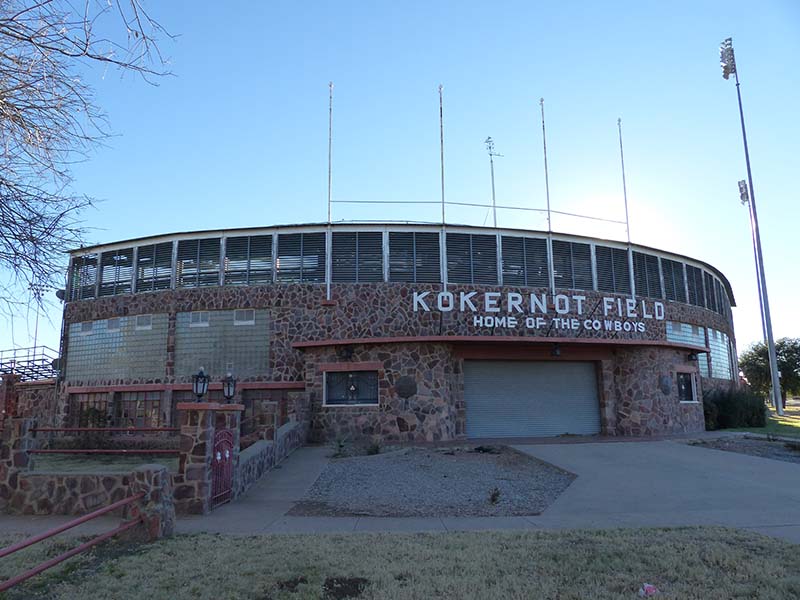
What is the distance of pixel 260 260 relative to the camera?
23.2 metres

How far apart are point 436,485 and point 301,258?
12.8 m

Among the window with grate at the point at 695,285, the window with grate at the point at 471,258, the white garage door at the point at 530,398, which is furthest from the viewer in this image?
the window with grate at the point at 695,285

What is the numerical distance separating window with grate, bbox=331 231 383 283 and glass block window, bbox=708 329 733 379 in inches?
711

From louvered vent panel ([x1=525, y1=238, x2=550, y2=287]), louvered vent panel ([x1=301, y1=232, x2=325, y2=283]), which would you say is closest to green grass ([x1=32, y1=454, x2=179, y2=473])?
louvered vent panel ([x1=301, y1=232, x2=325, y2=283])

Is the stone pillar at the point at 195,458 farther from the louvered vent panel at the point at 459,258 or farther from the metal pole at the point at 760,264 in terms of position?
the metal pole at the point at 760,264

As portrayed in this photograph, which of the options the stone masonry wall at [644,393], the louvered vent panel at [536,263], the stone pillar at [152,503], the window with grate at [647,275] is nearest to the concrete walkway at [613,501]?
the stone pillar at [152,503]

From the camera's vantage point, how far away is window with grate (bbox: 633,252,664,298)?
2559 centimetres

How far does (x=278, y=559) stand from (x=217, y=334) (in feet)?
56.1

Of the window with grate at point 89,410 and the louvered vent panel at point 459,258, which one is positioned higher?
the louvered vent panel at point 459,258

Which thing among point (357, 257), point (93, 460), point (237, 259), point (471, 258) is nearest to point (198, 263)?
point (237, 259)

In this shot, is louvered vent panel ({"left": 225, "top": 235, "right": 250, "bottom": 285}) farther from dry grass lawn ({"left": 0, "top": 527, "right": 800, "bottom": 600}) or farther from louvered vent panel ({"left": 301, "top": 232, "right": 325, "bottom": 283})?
dry grass lawn ({"left": 0, "top": 527, "right": 800, "bottom": 600})

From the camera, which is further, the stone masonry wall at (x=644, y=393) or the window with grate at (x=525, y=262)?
the window with grate at (x=525, y=262)

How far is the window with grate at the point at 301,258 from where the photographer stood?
22672 millimetres

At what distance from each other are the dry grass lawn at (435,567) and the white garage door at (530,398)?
13503 mm
